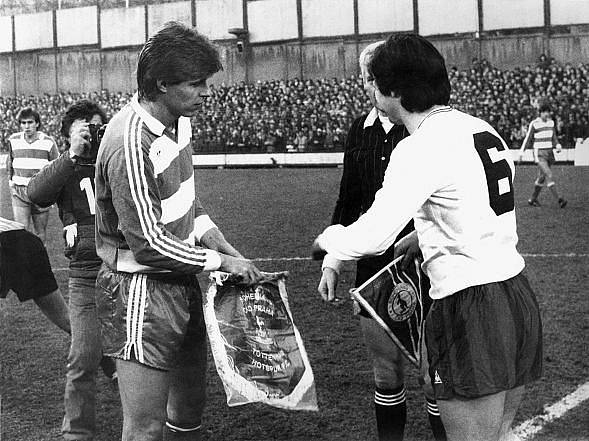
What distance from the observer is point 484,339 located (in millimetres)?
1700

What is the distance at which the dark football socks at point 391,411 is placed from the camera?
105 inches

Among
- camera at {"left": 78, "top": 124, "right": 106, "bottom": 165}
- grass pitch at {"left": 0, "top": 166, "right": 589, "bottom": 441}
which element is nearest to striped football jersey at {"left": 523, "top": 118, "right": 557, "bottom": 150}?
grass pitch at {"left": 0, "top": 166, "right": 589, "bottom": 441}

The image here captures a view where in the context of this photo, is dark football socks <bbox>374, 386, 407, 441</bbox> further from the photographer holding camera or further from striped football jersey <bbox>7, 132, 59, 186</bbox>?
striped football jersey <bbox>7, 132, 59, 186</bbox>

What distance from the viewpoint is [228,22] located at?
24.5 feet

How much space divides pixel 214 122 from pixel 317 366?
10.4m

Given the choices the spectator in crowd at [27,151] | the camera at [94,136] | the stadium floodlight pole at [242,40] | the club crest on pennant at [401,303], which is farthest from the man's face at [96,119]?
the stadium floodlight pole at [242,40]

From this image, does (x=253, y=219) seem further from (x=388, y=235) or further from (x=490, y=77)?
(x=388, y=235)

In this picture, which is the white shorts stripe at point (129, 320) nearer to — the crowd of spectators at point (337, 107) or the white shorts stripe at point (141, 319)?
the white shorts stripe at point (141, 319)

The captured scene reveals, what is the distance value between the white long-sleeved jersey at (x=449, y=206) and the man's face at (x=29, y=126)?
5029 millimetres

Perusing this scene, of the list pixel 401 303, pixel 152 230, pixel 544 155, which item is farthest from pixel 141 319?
pixel 544 155

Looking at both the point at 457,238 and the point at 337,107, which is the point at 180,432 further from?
the point at 337,107

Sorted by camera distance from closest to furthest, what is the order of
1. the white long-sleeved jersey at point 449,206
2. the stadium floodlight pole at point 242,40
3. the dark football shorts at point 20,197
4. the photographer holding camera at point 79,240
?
the white long-sleeved jersey at point 449,206
the photographer holding camera at point 79,240
the dark football shorts at point 20,197
the stadium floodlight pole at point 242,40

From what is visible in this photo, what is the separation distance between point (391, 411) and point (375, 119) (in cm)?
106

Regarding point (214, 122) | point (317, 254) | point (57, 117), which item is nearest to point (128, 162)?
point (317, 254)
